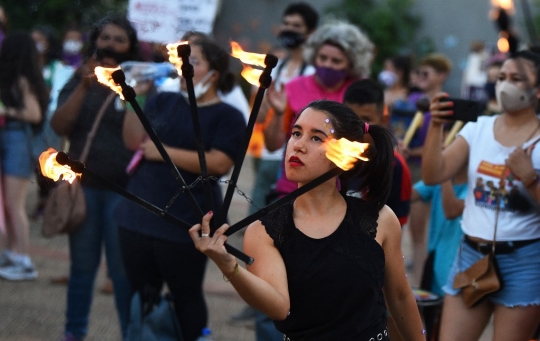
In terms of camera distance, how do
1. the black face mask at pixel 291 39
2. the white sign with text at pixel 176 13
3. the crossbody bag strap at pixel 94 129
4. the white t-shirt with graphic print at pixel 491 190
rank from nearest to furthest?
the white t-shirt with graphic print at pixel 491 190, the crossbody bag strap at pixel 94 129, the black face mask at pixel 291 39, the white sign with text at pixel 176 13

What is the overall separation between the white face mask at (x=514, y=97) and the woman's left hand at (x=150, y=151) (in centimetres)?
175

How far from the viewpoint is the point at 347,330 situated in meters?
3.06

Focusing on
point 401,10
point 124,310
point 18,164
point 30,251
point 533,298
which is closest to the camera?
point 533,298

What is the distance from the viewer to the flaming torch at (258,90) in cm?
262

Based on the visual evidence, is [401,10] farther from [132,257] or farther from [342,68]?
[132,257]

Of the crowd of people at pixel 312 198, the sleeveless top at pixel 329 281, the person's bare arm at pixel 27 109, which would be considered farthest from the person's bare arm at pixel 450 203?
the person's bare arm at pixel 27 109

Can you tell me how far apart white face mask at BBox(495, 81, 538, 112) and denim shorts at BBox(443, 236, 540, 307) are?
2.14ft

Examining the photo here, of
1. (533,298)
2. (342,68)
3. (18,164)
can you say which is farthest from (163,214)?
(18,164)

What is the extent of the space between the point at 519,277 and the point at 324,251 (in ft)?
4.63

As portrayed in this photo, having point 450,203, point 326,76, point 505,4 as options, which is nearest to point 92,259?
point 326,76

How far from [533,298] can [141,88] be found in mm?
2332

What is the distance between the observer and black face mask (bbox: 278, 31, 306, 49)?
266 inches

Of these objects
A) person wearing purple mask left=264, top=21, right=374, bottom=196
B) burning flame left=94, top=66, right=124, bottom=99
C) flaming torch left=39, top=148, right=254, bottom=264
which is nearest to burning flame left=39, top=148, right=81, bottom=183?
flaming torch left=39, top=148, right=254, bottom=264

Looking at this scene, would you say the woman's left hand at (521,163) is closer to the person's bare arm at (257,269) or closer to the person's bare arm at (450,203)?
the person's bare arm at (450,203)
